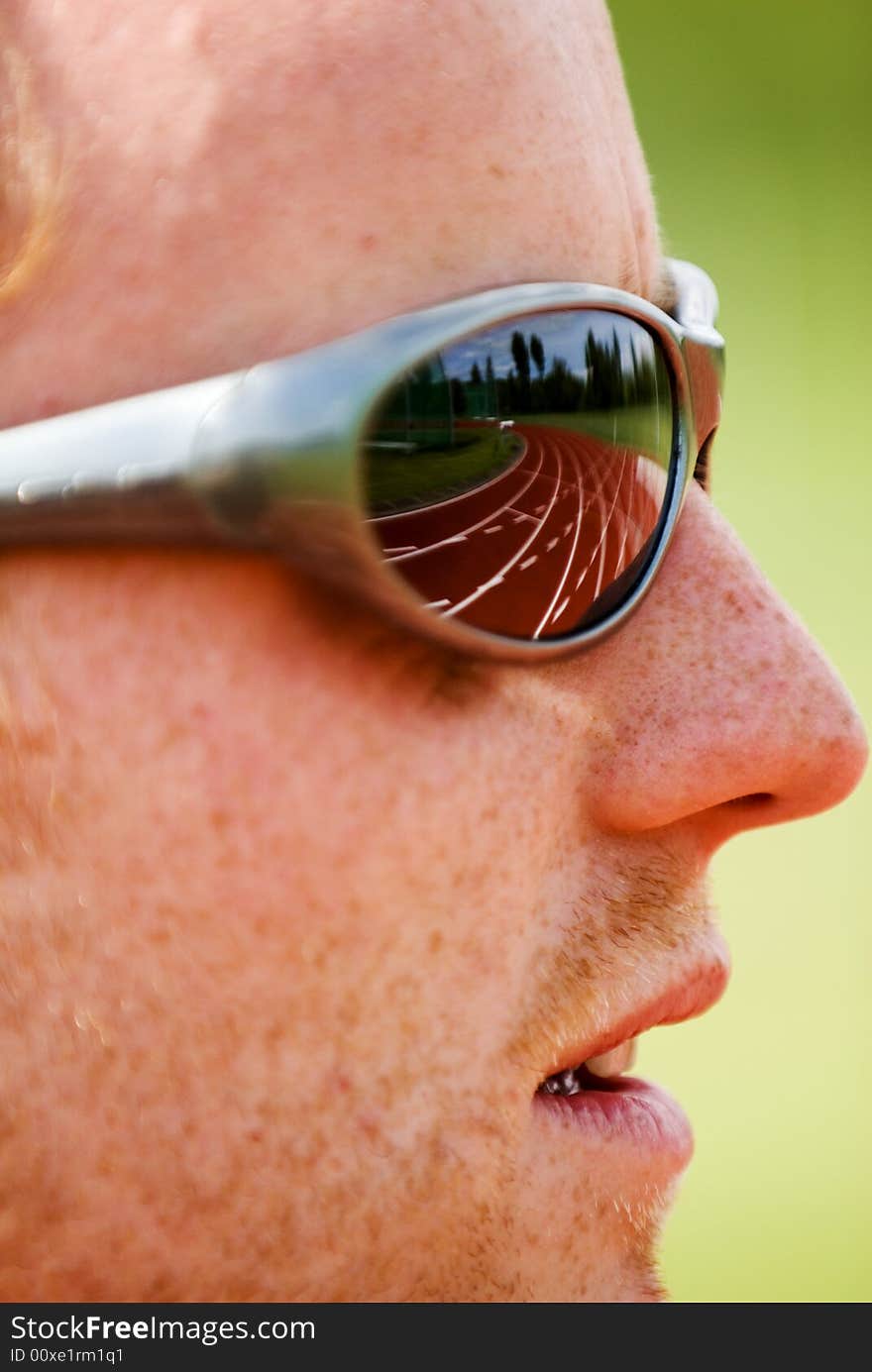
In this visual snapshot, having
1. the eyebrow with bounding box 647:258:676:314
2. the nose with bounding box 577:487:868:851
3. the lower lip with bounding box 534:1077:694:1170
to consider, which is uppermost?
the eyebrow with bounding box 647:258:676:314

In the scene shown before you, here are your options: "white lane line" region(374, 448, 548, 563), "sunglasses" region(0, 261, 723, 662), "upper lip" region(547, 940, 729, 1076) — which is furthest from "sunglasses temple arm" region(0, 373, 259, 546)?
"upper lip" region(547, 940, 729, 1076)

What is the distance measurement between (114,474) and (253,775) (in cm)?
19

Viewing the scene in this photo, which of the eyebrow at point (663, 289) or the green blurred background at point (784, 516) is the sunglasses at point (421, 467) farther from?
the green blurred background at point (784, 516)

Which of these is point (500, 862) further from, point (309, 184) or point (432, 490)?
point (309, 184)

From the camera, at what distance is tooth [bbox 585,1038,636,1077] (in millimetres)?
1087

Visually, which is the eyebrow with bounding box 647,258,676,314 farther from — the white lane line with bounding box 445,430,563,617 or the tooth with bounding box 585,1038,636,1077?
the tooth with bounding box 585,1038,636,1077

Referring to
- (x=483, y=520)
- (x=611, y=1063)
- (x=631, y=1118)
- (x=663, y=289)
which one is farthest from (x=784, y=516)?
(x=483, y=520)

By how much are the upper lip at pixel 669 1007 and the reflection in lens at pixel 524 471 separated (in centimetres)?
28

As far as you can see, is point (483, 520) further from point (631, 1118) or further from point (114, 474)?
point (631, 1118)

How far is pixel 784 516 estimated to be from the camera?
426 cm

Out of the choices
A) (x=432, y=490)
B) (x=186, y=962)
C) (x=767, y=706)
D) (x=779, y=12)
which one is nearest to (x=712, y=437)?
(x=767, y=706)

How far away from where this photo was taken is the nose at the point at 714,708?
0.93 meters

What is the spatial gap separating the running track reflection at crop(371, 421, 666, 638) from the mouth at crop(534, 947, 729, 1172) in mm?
286

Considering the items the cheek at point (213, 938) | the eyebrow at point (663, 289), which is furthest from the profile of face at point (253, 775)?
the eyebrow at point (663, 289)
